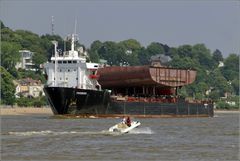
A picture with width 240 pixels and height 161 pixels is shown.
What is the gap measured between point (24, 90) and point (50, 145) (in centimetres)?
13696

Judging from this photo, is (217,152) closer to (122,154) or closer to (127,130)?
(122,154)

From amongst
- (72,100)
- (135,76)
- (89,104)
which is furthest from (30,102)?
(72,100)

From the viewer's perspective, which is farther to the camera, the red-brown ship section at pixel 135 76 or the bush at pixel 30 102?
the bush at pixel 30 102

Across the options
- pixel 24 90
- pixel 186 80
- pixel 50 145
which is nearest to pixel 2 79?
pixel 24 90

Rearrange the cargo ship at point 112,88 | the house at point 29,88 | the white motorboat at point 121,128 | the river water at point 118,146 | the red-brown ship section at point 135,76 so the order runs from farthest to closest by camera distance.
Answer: the house at point 29,88, the red-brown ship section at point 135,76, the cargo ship at point 112,88, the white motorboat at point 121,128, the river water at point 118,146

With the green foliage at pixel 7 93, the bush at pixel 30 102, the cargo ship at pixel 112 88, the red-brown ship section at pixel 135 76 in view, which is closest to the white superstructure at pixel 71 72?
the cargo ship at pixel 112 88

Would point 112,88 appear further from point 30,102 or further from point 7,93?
point 30,102

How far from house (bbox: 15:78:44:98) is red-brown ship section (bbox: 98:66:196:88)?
70194mm

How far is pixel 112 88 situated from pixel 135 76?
218 inches

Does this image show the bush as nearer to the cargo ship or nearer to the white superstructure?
the cargo ship

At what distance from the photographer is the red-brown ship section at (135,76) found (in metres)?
109

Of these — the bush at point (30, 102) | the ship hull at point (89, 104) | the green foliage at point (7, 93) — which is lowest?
the ship hull at point (89, 104)

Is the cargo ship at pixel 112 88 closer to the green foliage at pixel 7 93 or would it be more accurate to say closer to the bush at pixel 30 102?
the green foliage at pixel 7 93

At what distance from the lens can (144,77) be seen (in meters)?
109
